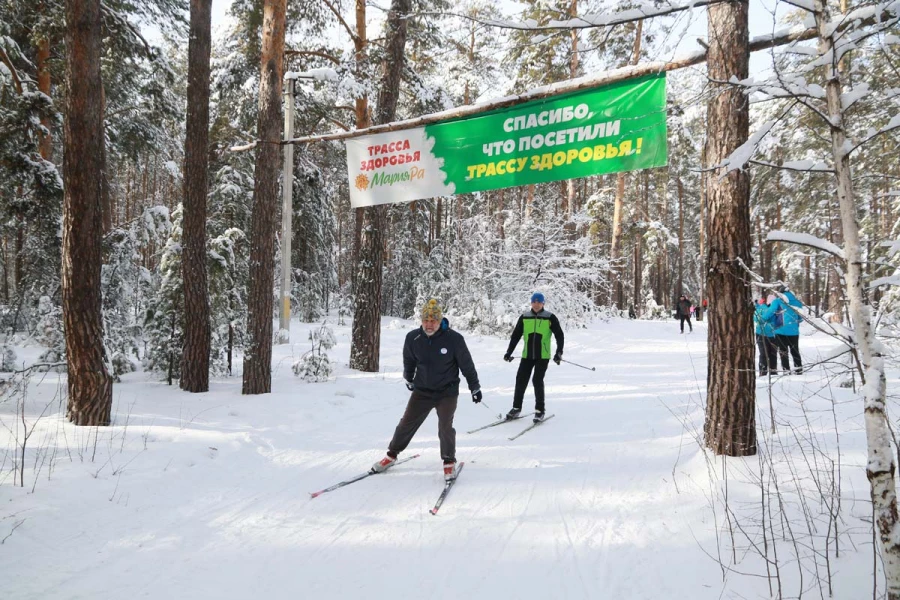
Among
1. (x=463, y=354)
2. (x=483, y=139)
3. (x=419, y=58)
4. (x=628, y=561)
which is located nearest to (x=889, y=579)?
(x=628, y=561)

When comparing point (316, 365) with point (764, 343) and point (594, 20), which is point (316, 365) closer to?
point (764, 343)

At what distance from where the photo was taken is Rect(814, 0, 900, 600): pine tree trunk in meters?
2.67

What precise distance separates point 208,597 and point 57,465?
272cm

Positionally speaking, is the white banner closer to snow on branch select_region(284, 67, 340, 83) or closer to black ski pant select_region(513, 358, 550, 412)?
snow on branch select_region(284, 67, 340, 83)

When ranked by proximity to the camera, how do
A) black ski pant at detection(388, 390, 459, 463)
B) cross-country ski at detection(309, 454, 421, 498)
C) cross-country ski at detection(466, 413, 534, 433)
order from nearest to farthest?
1. cross-country ski at detection(309, 454, 421, 498)
2. black ski pant at detection(388, 390, 459, 463)
3. cross-country ski at detection(466, 413, 534, 433)

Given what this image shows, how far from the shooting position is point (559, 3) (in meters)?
19.3

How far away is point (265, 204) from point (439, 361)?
4815 millimetres

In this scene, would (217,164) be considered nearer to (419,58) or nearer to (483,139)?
(419,58)

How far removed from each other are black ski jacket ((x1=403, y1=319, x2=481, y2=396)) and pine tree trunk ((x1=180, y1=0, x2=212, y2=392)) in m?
4.92

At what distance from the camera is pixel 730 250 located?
484cm

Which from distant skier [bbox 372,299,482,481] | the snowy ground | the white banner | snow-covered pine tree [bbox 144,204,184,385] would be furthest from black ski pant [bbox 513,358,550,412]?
snow-covered pine tree [bbox 144,204,184,385]

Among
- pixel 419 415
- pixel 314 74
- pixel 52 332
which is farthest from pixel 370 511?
pixel 52 332

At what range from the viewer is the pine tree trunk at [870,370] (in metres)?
2.67

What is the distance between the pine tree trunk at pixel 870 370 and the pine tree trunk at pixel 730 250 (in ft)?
6.73
